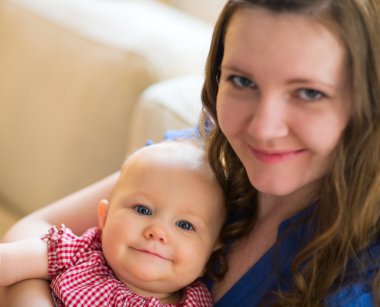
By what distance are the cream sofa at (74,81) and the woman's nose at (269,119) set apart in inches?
29.2

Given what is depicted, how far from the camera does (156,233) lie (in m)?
1.21

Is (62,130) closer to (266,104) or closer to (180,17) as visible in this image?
(180,17)

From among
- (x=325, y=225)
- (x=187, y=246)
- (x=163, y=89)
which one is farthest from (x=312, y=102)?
(x=163, y=89)

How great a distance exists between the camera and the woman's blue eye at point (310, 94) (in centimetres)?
104

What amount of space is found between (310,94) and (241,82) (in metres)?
0.12

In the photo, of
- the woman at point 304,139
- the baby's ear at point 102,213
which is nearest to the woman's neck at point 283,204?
the woman at point 304,139

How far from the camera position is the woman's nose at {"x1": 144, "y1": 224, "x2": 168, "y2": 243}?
1.21 meters

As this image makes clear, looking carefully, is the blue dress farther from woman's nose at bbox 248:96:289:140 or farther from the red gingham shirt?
woman's nose at bbox 248:96:289:140

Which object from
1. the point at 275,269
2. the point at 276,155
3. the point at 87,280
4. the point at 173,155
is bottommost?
the point at 87,280

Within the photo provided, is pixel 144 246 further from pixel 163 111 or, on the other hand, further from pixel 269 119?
pixel 163 111

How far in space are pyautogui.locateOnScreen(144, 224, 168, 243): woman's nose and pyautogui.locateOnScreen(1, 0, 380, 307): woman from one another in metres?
0.16

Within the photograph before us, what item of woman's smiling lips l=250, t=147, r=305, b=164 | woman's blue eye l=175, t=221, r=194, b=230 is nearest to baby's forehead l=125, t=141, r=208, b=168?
woman's blue eye l=175, t=221, r=194, b=230

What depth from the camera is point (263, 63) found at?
1.04 metres

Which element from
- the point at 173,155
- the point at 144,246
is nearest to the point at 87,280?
the point at 144,246
